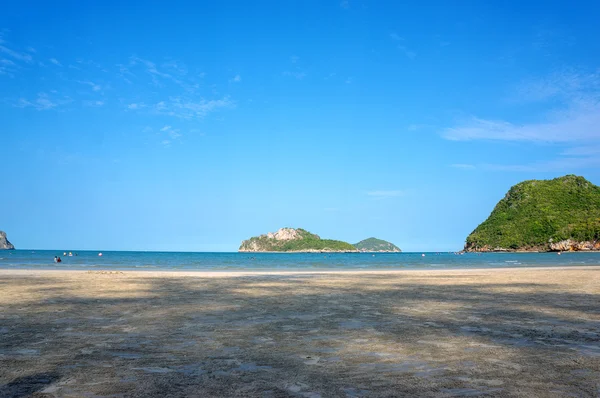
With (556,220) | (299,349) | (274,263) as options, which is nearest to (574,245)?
(556,220)

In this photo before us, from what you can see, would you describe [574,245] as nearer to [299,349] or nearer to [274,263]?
[274,263]

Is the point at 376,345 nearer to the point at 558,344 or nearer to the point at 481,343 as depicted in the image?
the point at 481,343

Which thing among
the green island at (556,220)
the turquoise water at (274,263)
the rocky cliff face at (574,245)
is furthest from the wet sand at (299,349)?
the green island at (556,220)

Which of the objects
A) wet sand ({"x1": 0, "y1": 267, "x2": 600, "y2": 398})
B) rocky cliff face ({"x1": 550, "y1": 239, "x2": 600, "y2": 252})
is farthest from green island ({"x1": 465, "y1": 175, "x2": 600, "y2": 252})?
wet sand ({"x1": 0, "y1": 267, "x2": 600, "y2": 398})

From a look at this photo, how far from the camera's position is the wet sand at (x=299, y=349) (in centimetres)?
572

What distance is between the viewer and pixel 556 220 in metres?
175

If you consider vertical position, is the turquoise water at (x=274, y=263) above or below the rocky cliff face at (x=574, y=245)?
below

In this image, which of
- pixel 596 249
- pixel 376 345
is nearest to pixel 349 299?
pixel 376 345

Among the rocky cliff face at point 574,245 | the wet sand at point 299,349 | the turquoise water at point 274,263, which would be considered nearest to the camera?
the wet sand at point 299,349

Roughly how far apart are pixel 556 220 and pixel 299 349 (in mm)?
198060

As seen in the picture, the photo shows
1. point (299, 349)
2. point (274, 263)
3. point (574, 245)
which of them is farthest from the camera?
point (574, 245)

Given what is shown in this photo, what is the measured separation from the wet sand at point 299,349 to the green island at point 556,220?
6826 inches

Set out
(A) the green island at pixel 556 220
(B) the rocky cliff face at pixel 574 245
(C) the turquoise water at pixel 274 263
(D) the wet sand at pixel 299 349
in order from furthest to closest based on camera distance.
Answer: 1. (A) the green island at pixel 556 220
2. (B) the rocky cliff face at pixel 574 245
3. (C) the turquoise water at pixel 274 263
4. (D) the wet sand at pixel 299 349

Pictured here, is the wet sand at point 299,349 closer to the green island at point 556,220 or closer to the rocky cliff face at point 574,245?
the rocky cliff face at point 574,245
